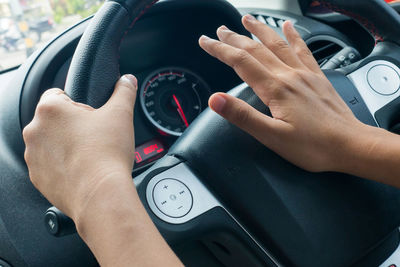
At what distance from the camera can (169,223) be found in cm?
64

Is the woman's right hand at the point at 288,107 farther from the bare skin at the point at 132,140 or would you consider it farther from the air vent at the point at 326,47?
the air vent at the point at 326,47

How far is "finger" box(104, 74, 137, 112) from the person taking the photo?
576 millimetres

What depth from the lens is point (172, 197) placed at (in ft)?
2.15

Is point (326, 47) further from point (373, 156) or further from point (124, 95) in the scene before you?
point (124, 95)

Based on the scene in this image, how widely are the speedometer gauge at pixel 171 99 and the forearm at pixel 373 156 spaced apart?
0.59 meters

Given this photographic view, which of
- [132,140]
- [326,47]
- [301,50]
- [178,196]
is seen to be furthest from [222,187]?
[326,47]

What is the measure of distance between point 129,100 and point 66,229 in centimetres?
19

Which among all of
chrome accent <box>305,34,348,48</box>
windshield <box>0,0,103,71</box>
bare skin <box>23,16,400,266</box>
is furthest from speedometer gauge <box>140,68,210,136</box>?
bare skin <box>23,16,400,266</box>

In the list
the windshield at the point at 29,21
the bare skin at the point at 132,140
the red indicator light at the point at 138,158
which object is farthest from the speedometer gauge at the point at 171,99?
the bare skin at the point at 132,140

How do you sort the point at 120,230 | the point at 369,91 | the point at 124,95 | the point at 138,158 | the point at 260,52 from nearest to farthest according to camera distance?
the point at 120,230 < the point at 124,95 < the point at 260,52 < the point at 369,91 < the point at 138,158

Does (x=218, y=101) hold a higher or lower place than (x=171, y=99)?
higher

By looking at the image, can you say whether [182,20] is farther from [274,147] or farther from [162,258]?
[162,258]

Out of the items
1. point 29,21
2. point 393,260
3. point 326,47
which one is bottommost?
point 393,260

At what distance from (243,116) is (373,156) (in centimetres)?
19
